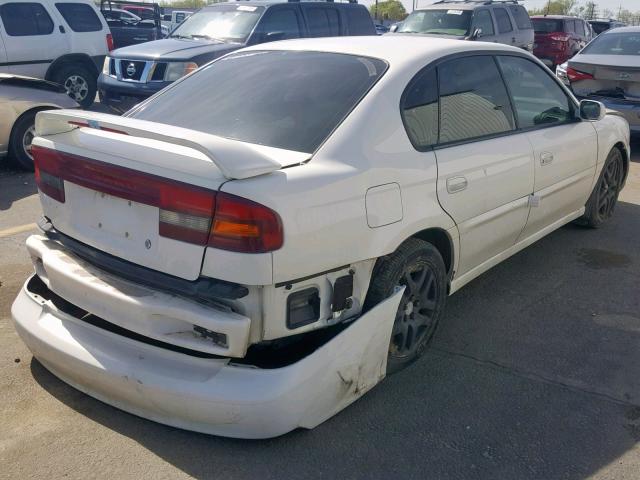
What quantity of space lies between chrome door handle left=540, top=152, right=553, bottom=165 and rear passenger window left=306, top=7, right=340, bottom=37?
6.45m

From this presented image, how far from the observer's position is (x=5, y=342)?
12.0 feet

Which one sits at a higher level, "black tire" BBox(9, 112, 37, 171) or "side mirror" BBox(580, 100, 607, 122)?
"side mirror" BBox(580, 100, 607, 122)

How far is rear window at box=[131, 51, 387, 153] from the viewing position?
318 centimetres

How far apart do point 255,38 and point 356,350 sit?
730 cm

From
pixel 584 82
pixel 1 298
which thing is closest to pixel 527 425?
pixel 1 298

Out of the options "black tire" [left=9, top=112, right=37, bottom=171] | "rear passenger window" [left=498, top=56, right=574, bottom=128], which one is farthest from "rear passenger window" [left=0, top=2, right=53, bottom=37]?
"rear passenger window" [left=498, top=56, right=574, bottom=128]

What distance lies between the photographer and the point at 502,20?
14.8 meters

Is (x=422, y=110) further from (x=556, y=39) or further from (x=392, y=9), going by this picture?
(x=392, y=9)

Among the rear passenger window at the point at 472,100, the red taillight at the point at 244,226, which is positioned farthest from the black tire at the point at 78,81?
the red taillight at the point at 244,226

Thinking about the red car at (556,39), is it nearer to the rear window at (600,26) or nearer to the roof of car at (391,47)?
the rear window at (600,26)

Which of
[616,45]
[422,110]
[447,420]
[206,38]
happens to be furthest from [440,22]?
[447,420]

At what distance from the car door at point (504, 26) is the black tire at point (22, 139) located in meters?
10.3

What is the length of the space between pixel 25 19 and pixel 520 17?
1078cm

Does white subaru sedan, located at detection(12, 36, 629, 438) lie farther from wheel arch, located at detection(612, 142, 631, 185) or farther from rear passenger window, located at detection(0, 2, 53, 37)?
rear passenger window, located at detection(0, 2, 53, 37)
